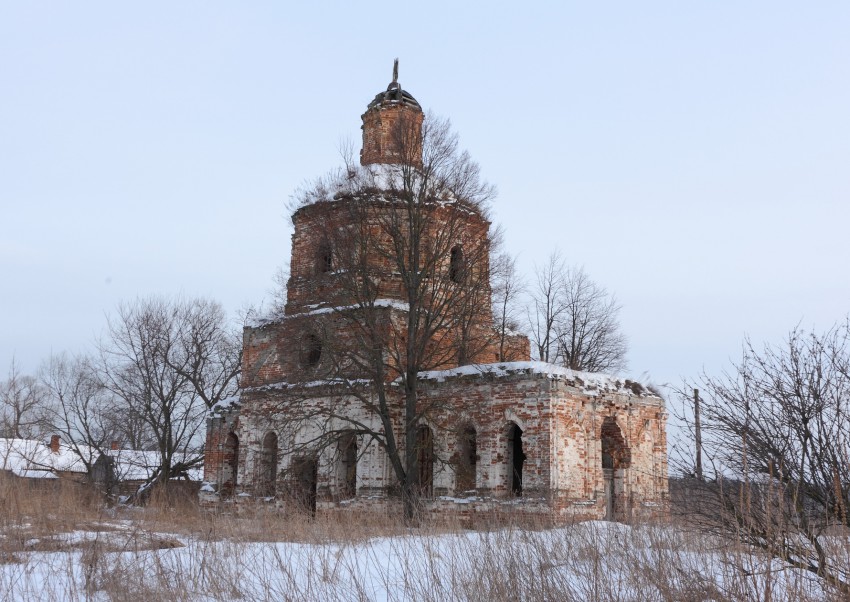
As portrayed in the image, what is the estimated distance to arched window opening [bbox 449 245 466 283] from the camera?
62.0 ft

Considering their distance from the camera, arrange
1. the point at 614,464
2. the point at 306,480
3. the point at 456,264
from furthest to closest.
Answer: the point at 306,480 < the point at 456,264 < the point at 614,464

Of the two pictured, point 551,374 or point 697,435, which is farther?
point 551,374

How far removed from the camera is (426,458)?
1916 cm

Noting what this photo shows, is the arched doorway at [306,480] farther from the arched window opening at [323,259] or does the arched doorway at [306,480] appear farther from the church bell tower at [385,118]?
the church bell tower at [385,118]

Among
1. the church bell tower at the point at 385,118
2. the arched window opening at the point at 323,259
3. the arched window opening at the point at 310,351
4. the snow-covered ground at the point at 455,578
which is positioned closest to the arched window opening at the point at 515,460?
the arched window opening at the point at 310,351

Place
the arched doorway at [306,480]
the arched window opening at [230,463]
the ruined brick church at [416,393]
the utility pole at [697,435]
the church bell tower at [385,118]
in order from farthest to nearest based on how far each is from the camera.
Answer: the arched window opening at [230,463], the church bell tower at [385,118], the arched doorway at [306,480], the ruined brick church at [416,393], the utility pole at [697,435]

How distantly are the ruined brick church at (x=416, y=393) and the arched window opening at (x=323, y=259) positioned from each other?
0.06 meters

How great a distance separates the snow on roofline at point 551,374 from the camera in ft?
57.3

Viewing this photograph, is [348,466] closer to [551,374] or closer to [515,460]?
[515,460]

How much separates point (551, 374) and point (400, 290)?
447cm

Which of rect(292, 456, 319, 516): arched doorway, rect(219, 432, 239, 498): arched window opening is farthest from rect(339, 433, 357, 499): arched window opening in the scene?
rect(219, 432, 239, 498): arched window opening

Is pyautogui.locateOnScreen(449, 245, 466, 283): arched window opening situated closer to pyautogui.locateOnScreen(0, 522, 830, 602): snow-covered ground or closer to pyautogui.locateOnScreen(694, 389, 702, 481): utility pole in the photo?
pyautogui.locateOnScreen(0, 522, 830, 602): snow-covered ground

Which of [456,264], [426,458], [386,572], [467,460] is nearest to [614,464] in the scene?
[467,460]

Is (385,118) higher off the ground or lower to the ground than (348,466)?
higher
